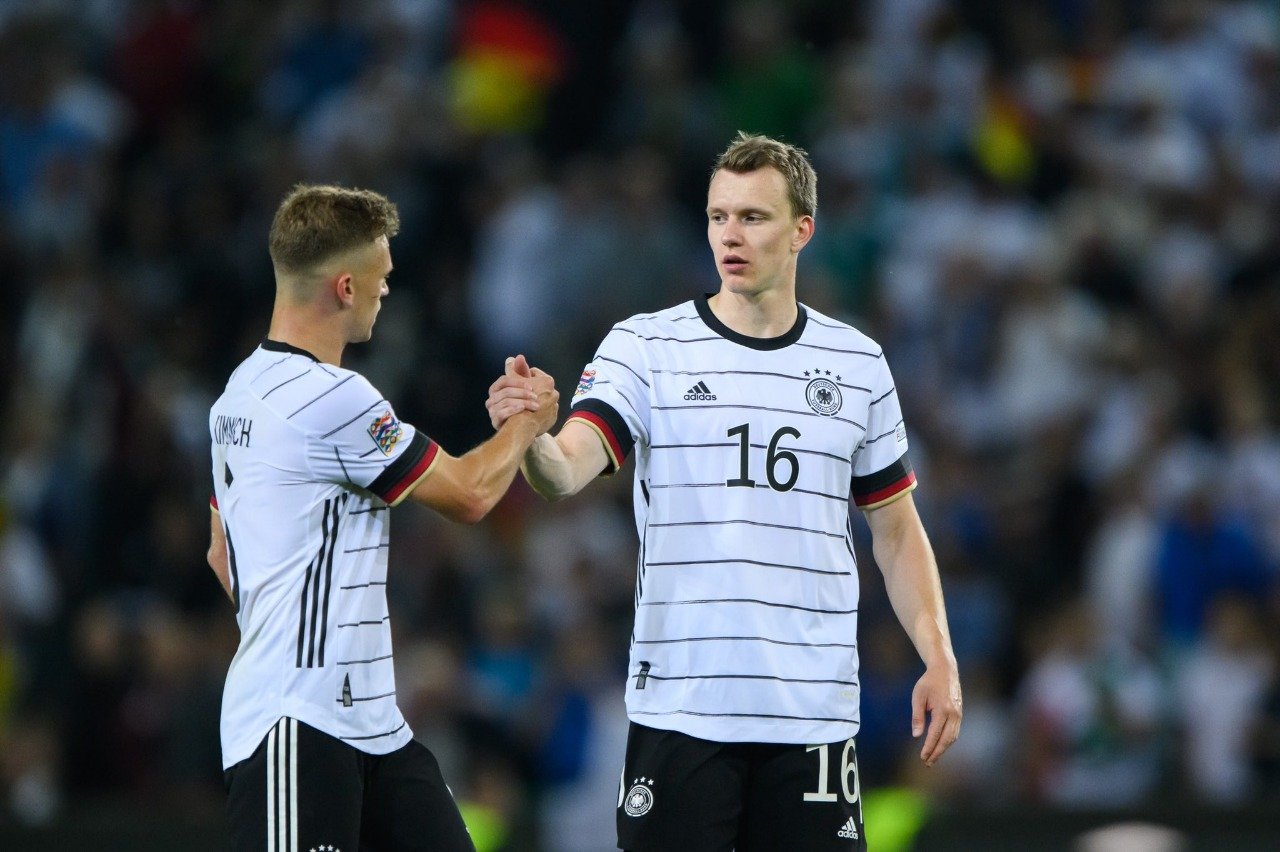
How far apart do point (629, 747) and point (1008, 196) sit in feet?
24.3

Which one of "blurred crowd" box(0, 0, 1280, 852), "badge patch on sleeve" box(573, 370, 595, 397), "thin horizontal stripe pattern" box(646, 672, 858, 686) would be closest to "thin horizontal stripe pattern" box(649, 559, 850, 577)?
"thin horizontal stripe pattern" box(646, 672, 858, 686)

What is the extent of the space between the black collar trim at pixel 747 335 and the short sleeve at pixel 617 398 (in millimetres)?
229

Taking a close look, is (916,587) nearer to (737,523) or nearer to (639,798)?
(737,523)

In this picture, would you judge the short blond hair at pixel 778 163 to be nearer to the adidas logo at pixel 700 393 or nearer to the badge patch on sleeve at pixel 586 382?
the adidas logo at pixel 700 393

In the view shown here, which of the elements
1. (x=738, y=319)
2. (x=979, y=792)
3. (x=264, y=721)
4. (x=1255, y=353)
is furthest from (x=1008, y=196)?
(x=264, y=721)

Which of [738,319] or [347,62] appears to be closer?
[738,319]

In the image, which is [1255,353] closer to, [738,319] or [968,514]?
[968,514]

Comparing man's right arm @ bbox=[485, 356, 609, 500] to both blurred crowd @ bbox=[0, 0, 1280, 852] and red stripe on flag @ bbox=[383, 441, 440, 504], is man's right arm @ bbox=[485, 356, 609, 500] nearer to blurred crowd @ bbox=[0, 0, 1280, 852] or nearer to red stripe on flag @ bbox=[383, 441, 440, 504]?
red stripe on flag @ bbox=[383, 441, 440, 504]

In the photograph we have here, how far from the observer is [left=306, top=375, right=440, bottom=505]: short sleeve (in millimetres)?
5047

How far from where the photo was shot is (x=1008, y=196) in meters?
12.0

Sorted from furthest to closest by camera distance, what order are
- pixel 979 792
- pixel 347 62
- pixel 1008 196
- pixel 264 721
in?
1. pixel 347 62
2. pixel 1008 196
3. pixel 979 792
4. pixel 264 721

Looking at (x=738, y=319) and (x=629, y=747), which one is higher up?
(x=738, y=319)

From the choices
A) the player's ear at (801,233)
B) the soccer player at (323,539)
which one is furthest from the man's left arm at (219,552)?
the player's ear at (801,233)

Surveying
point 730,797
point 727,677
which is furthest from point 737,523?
point 730,797
